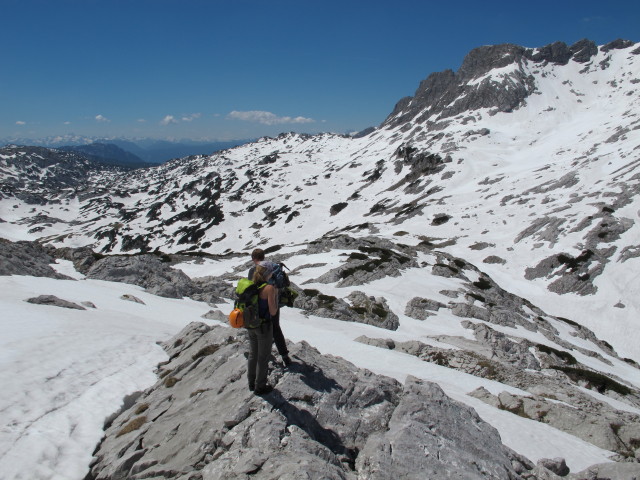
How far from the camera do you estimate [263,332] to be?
958cm

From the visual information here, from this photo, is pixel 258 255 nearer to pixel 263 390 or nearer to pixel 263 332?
pixel 263 332

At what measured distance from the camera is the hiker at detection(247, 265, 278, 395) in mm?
9461

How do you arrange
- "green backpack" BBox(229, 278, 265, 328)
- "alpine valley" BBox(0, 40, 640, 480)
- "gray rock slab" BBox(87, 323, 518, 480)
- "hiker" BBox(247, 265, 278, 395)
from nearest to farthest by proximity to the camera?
1. "gray rock slab" BBox(87, 323, 518, 480)
2. "alpine valley" BBox(0, 40, 640, 480)
3. "green backpack" BBox(229, 278, 265, 328)
4. "hiker" BBox(247, 265, 278, 395)

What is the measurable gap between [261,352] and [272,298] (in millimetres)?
1415

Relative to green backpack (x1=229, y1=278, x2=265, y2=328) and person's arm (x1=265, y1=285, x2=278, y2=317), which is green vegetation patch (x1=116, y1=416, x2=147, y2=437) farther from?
person's arm (x1=265, y1=285, x2=278, y2=317)

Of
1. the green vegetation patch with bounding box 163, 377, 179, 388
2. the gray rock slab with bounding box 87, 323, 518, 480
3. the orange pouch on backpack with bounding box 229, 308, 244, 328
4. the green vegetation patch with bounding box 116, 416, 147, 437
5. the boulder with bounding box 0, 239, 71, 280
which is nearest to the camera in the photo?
the gray rock slab with bounding box 87, 323, 518, 480

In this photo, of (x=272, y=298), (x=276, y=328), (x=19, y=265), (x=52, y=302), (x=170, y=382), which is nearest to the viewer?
(x=272, y=298)

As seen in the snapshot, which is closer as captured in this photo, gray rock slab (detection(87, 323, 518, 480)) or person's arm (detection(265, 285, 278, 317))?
gray rock slab (detection(87, 323, 518, 480))

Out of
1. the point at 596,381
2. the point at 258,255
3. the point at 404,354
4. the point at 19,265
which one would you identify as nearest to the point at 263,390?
the point at 258,255

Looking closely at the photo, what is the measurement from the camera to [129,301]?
31.6 meters

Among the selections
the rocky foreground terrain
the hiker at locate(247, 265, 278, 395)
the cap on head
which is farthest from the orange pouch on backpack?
the rocky foreground terrain

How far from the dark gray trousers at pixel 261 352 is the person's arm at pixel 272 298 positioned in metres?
0.48

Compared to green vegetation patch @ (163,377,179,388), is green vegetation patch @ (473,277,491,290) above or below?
below

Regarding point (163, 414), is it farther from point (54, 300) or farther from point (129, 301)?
point (129, 301)
